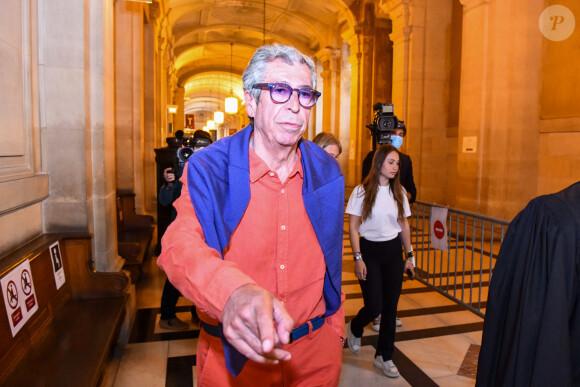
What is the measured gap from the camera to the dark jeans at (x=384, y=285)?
11.7ft

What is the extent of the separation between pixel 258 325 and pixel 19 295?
95.9 inches

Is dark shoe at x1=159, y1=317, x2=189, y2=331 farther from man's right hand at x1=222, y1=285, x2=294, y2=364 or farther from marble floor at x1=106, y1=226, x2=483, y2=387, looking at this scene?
man's right hand at x1=222, y1=285, x2=294, y2=364

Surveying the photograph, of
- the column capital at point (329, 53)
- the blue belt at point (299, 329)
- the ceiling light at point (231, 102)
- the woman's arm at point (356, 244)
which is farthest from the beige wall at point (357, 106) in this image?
the ceiling light at point (231, 102)

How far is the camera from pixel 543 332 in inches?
58.7

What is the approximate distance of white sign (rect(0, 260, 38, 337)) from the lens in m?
2.51

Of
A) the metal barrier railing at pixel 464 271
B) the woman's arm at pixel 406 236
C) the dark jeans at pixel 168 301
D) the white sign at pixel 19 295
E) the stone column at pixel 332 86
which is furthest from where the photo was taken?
the stone column at pixel 332 86

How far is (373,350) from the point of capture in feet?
13.5

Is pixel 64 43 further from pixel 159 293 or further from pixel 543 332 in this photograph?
pixel 543 332

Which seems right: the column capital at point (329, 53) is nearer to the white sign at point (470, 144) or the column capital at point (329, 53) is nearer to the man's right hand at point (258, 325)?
the white sign at point (470, 144)

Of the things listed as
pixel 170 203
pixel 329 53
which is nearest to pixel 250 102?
pixel 170 203

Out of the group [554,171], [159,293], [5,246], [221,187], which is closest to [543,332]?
[221,187]

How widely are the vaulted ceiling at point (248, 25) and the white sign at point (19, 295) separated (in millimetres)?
12945

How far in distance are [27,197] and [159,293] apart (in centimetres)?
280

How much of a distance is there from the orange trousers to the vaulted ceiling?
46.7ft
